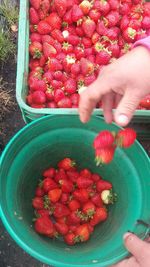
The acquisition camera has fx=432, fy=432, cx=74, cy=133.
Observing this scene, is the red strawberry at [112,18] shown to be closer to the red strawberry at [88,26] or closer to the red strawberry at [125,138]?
the red strawberry at [88,26]

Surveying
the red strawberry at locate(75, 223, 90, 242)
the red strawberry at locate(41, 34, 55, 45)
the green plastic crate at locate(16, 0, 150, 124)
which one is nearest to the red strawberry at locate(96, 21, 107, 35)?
the red strawberry at locate(41, 34, 55, 45)

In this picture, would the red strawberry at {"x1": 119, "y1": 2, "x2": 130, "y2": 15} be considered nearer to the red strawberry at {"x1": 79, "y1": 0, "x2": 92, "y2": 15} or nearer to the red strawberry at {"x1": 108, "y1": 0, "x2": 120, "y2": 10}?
the red strawberry at {"x1": 108, "y1": 0, "x2": 120, "y2": 10}

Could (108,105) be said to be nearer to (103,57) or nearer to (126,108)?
(126,108)

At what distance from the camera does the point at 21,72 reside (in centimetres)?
173

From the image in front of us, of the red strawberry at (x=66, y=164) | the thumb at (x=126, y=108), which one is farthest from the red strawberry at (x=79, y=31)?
the thumb at (x=126, y=108)

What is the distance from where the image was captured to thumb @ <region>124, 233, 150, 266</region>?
1362 mm

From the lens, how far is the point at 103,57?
183 centimetres

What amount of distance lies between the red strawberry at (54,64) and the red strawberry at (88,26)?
0.64ft

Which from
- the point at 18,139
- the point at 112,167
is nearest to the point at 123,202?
the point at 112,167

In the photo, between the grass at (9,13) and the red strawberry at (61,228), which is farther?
the grass at (9,13)

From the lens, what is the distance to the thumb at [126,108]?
119 cm

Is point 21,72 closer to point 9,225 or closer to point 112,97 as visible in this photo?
point 112,97

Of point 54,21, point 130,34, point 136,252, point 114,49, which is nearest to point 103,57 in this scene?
point 114,49

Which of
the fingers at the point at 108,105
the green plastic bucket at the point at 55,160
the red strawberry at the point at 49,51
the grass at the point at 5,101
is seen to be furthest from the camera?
the grass at the point at 5,101
